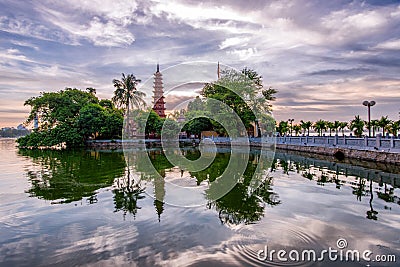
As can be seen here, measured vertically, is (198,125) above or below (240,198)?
above

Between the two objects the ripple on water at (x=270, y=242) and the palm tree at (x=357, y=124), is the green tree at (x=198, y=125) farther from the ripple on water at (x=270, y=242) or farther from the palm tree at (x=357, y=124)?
the ripple on water at (x=270, y=242)

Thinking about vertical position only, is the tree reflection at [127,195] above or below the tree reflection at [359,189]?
below

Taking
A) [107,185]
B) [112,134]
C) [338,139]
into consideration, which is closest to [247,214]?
[107,185]

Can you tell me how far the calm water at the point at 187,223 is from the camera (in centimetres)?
A: 416

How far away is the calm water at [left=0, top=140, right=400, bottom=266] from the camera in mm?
4160

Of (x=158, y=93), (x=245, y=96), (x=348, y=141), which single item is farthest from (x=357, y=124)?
(x=158, y=93)

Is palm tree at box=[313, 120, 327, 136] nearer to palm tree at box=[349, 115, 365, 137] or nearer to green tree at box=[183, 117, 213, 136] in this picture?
palm tree at box=[349, 115, 365, 137]

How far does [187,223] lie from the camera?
18.3ft

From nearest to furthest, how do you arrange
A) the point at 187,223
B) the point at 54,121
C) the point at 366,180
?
the point at 187,223
the point at 366,180
the point at 54,121

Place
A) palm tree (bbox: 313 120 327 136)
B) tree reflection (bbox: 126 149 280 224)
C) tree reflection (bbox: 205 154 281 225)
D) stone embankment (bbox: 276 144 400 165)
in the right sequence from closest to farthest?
tree reflection (bbox: 205 154 281 225), tree reflection (bbox: 126 149 280 224), stone embankment (bbox: 276 144 400 165), palm tree (bbox: 313 120 327 136)

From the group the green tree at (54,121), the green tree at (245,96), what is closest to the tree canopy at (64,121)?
the green tree at (54,121)

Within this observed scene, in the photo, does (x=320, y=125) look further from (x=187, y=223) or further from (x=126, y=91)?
(x=187, y=223)

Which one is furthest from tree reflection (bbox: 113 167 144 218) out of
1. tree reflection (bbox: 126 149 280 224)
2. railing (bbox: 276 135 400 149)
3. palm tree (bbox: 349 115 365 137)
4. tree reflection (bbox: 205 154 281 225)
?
palm tree (bbox: 349 115 365 137)

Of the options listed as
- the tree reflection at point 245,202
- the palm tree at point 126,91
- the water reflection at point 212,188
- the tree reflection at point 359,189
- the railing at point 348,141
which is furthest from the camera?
the palm tree at point 126,91
